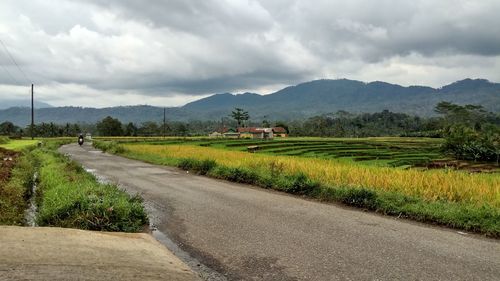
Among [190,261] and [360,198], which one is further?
[360,198]

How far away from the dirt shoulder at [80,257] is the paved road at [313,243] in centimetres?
97

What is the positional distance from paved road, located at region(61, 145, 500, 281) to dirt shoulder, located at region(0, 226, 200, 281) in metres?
0.97

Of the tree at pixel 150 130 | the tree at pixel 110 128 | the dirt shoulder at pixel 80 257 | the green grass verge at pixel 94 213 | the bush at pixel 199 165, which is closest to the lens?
the dirt shoulder at pixel 80 257

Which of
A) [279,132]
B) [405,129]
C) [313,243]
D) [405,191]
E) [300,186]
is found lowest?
[313,243]

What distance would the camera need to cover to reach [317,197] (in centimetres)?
1359

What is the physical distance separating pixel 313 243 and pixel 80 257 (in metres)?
4.14

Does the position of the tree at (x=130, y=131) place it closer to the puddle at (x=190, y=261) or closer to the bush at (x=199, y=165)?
the bush at (x=199, y=165)

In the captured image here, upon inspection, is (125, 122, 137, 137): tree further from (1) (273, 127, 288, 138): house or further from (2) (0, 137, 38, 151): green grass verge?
(2) (0, 137, 38, 151): green grass verge

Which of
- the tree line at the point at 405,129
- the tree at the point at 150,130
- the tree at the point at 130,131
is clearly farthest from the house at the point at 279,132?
the tree at the point at 130,131

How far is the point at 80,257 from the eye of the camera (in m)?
5.81

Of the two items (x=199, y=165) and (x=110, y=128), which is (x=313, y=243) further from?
(x=110, y=128)

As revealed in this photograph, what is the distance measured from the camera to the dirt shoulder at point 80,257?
503 centimetres

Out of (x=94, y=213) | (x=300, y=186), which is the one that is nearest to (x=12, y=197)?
(x=94, y=213)

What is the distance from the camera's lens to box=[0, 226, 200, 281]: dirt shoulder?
5031mm
